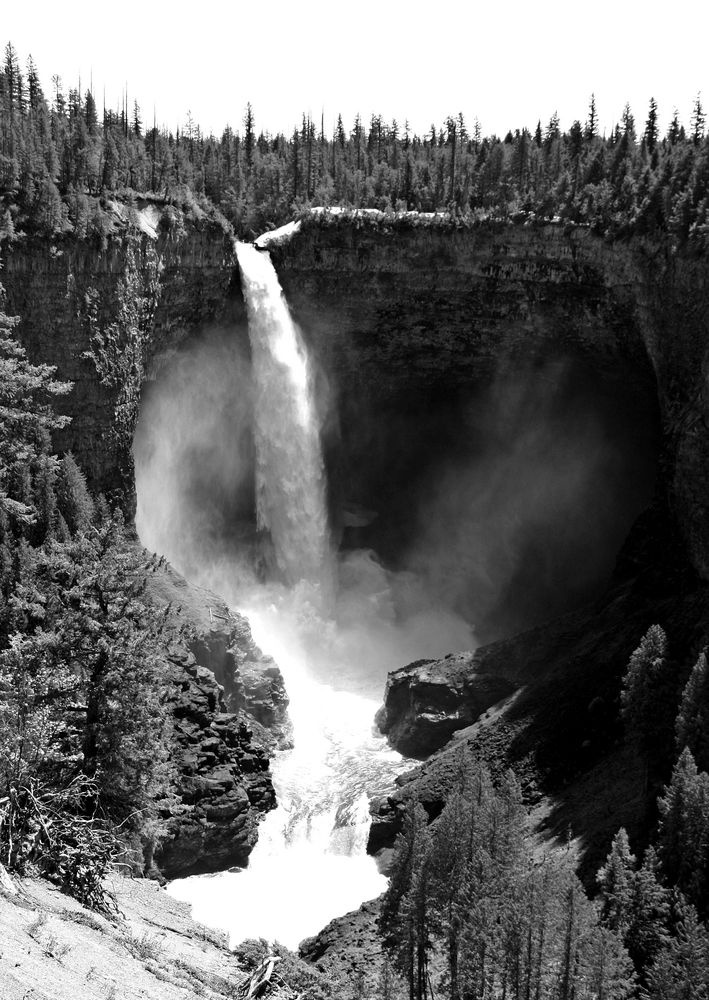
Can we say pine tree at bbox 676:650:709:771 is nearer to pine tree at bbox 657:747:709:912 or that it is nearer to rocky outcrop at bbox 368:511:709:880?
rocky outcrop at bbox 368:511:709:880

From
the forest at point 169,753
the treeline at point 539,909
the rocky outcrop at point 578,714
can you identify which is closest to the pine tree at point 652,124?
the forest at point 169,753

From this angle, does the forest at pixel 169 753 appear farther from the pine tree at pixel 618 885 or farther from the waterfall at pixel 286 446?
the waterfall at pixel 286 446

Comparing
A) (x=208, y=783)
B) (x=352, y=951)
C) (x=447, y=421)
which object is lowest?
(x=352, y=951)

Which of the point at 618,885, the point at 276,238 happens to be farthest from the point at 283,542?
the point at 618,885

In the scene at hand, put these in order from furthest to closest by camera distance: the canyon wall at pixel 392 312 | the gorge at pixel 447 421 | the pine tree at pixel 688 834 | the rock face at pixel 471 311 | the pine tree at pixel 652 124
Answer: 1. the pine tree at pixel 652 124
2. the rock face at pixel 471 311
3. the canyon wall at pixel 392 312
4. the gorge at pixel 447 421
5. the pine tree at pixel 688 834

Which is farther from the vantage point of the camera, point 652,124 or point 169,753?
point 652,124

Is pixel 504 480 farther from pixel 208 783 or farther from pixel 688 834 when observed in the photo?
pixel 688 834

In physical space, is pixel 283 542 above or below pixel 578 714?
above

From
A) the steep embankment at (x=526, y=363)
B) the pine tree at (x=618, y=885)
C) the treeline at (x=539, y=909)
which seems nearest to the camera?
the treeline at (x=539, y=909)
